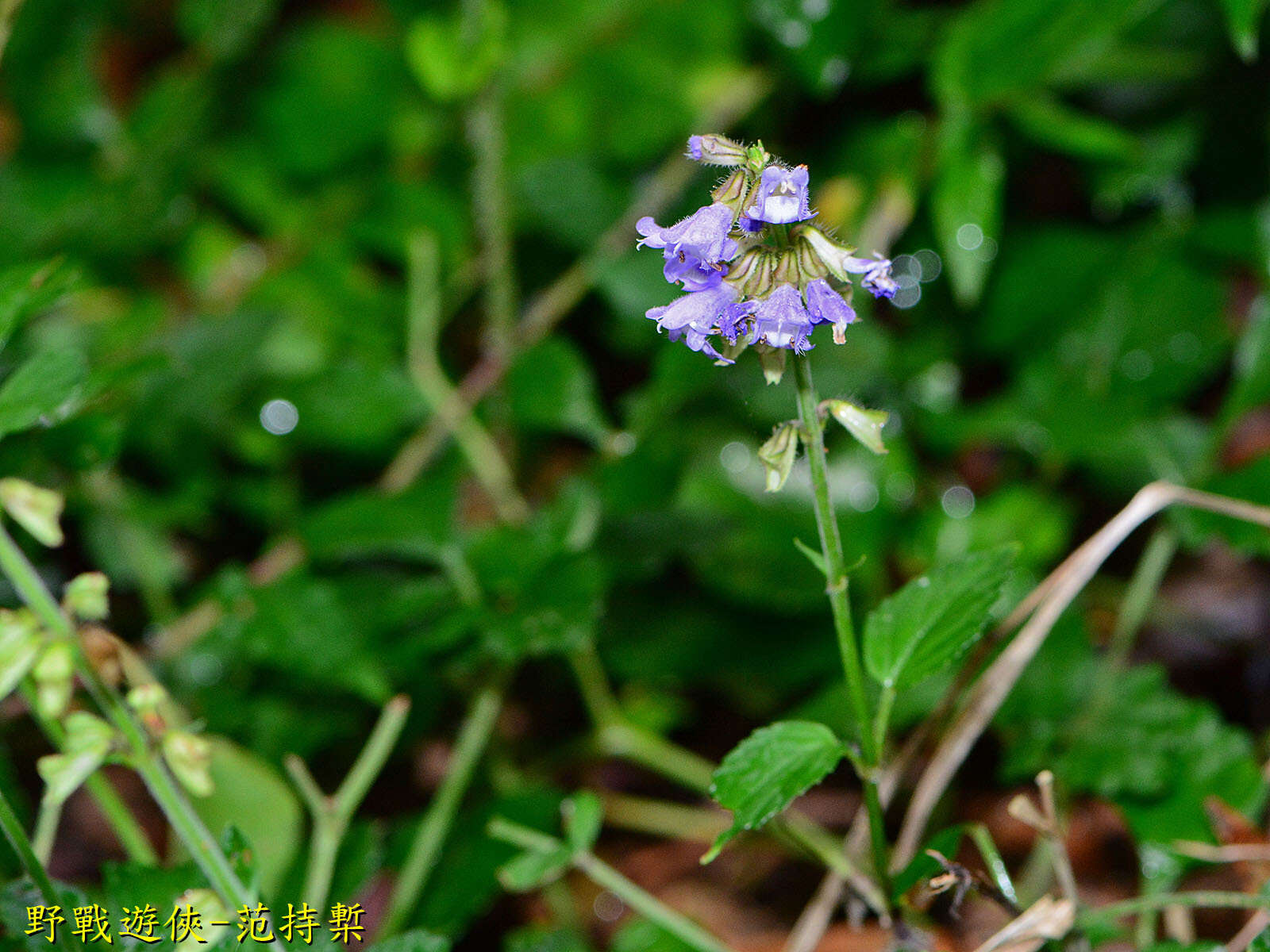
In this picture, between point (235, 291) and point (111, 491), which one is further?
point (235, 291)

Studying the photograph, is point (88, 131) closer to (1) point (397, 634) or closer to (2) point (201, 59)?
(2) point (201, 59)

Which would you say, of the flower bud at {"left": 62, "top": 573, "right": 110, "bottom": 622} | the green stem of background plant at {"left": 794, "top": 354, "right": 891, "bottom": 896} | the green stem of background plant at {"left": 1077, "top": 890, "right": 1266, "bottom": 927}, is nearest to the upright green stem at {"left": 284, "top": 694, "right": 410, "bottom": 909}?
the flower bud at {"left": 62, "top": 573, "right": 110, "bottom": 622}

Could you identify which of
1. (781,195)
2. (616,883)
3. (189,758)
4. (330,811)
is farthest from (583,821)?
(781,195)

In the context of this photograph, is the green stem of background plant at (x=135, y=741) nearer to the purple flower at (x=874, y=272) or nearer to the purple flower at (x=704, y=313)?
the purple flower at (x=704, y=313)

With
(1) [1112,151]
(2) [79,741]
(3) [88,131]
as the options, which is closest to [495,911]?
(2) [79,741]

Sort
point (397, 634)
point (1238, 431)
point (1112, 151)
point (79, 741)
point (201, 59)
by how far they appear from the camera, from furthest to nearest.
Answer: point (201, 59), point (1238, 431), point (1112, 151), point (397, 634), point (79, 741)

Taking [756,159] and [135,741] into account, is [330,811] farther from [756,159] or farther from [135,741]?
[756,159]

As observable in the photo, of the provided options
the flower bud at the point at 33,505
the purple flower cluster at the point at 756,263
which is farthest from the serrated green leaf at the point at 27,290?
the purple flower cluster at the point at 756,263
